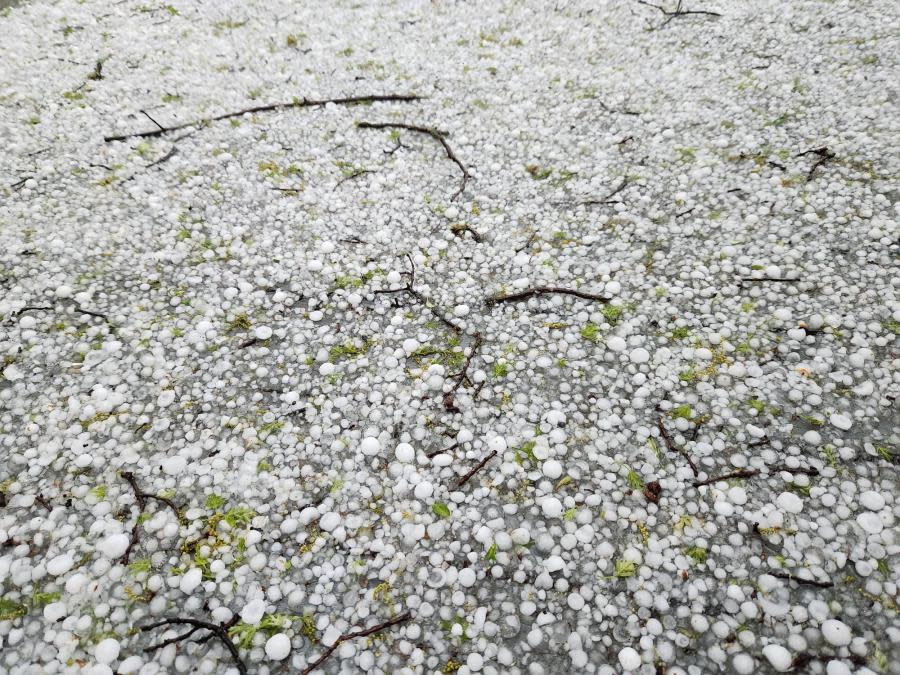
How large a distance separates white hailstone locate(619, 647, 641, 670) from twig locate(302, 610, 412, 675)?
1.32 metres

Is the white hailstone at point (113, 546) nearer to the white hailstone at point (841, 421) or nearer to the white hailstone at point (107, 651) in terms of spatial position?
the white hailstone at point (107, 651)

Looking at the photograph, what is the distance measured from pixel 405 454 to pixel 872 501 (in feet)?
10.8

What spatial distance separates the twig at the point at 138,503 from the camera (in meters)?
3.61

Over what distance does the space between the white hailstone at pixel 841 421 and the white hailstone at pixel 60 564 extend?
5.66 metres

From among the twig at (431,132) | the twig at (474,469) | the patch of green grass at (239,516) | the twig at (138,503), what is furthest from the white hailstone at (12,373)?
the twig at (431,132)

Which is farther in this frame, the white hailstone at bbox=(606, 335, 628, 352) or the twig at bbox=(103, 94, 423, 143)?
the twig at bbox=(103, 94, 423, 143)

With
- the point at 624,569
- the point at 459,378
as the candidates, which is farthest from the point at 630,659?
the point at 459,378

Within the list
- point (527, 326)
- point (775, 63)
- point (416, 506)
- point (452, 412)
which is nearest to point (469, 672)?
point (416, 506)

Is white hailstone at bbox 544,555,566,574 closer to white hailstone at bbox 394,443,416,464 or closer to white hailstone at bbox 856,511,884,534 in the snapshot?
white hailstone at bbox 394,443,416,464

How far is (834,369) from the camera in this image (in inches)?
168

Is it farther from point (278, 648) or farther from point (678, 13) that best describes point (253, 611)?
point (678, 13)

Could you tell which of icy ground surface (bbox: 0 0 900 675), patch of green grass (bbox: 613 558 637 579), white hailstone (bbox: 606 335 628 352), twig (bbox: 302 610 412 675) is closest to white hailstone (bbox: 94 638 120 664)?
icy ground surface (bbox: 0 0 900 675)

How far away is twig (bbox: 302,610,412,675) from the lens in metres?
3.14

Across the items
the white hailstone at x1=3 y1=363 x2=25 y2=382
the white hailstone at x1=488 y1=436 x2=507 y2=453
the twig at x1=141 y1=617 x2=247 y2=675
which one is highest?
the white hailstone at x1=488 y1=436 x2=507 y2=453
